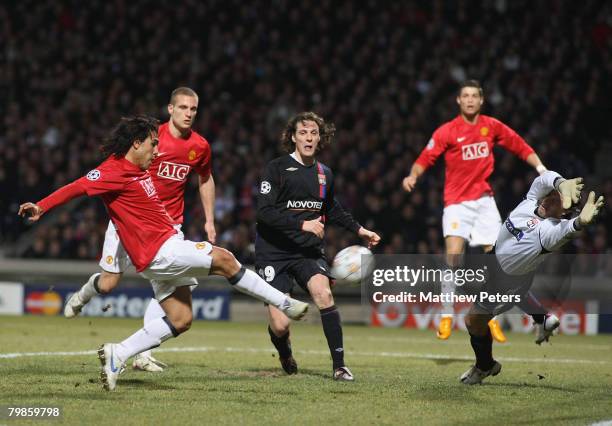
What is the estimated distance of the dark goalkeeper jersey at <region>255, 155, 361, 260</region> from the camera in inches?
367

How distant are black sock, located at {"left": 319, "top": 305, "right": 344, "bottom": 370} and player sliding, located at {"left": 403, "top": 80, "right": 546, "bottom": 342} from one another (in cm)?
289

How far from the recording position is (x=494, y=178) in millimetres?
19625

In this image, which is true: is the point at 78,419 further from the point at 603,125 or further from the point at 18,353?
the point at 603,125

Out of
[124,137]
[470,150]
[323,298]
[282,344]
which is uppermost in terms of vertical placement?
[470,150]

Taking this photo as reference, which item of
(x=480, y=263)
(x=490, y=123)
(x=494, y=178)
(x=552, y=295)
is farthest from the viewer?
(x=494, y=178)

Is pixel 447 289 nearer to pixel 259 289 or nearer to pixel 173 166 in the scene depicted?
pixel 173 166

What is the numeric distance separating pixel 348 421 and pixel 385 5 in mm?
19661

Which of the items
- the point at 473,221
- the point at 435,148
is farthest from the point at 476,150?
the point at 473,221

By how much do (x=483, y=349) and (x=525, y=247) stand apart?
1.15 meters

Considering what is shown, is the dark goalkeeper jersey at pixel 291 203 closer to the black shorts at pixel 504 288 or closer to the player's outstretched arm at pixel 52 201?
the black shorts at pixel 504 288

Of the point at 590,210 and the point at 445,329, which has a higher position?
the point at 590,210

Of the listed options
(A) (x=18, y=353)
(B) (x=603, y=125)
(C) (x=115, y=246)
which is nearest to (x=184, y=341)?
(A) (x=18, y=353)

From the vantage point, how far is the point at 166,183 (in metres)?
10.0

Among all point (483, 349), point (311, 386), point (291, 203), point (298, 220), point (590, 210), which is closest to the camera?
point (590, 210)
